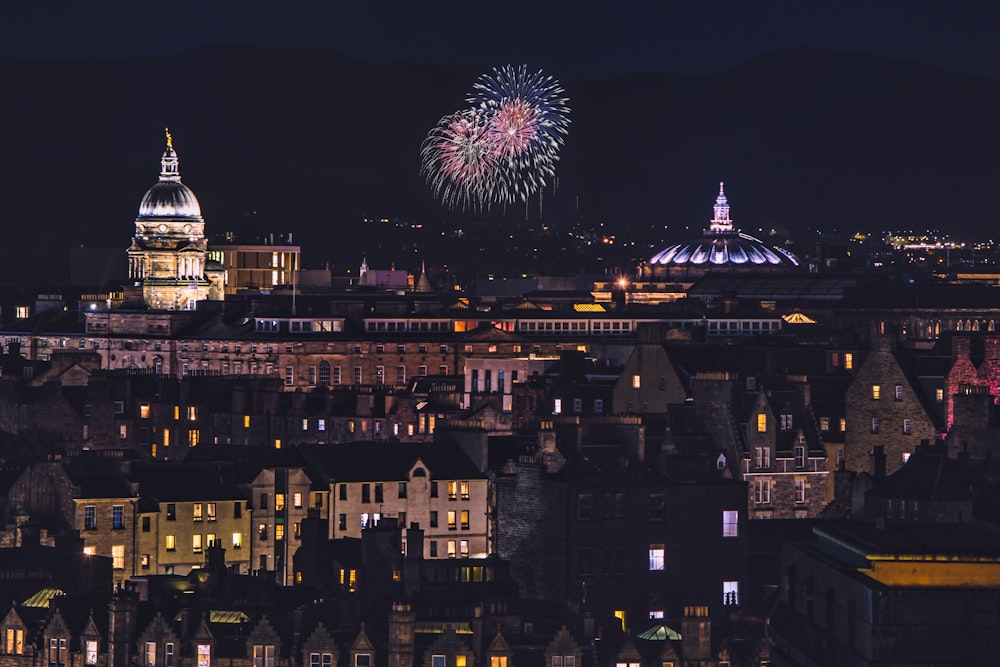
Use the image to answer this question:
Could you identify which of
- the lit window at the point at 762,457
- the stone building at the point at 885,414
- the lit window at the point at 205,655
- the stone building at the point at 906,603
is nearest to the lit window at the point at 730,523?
the lit window at the point at 762,457

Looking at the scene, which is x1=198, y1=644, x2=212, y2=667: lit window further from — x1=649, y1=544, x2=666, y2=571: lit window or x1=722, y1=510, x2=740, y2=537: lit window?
x1=722, y1=510, x2=740, y2=537: lit window

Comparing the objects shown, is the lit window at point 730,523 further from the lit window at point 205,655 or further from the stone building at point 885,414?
the lit window at point 205,655

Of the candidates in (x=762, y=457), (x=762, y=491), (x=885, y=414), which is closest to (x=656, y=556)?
(x=762, y=491)

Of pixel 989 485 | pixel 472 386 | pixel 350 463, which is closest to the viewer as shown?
pixel 989 485

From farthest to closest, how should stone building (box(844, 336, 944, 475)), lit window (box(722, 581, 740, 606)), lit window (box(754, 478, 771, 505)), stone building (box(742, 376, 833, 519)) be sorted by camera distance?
stone building (box(844, 336, 944, 475))
lit window (box(754, 478, 771, 505))
stone building (box(742, 376, 833, 519))
lit window (box(722, 581, 740, 606))

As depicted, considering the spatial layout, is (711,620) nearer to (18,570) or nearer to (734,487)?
(734,487)

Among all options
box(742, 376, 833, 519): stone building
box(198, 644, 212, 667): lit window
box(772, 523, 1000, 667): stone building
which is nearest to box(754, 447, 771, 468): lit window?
box(742, 376, 833, 519): stone building

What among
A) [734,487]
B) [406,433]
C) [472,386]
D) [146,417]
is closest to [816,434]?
[734,487]
